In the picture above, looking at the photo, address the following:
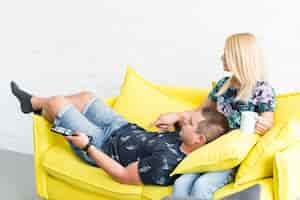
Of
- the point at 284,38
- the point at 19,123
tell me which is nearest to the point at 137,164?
the point at 284,38

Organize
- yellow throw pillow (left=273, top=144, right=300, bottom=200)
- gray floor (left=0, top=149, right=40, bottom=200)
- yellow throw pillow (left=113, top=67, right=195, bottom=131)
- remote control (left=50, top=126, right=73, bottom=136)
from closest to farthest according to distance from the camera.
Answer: yellow throw pillow (left=273, top=144, right=300, bottom=200)
remote control (left=50, top=126, right=73, bottom=136)
yellow throw pillow (left=113, top=67, right=195, bottom=131)
gray floor (left=0, top=149, right=40, bottom=200)

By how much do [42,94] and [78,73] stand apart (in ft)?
1.08

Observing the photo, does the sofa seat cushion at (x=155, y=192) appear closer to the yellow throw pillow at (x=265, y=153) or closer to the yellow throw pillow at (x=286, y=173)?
the yellow throw pillow at (x=265, y=153)

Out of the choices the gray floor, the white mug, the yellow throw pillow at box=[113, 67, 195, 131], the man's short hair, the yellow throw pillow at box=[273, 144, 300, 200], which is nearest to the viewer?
the yellow throw pillow at box=[273, 144, 300, 200]

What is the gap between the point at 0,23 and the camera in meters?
3.93

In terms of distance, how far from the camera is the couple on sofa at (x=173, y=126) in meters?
2.39

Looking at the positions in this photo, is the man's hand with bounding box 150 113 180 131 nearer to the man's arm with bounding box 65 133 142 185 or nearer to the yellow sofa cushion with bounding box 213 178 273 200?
the man's arm with bounding box 65 133 142 185

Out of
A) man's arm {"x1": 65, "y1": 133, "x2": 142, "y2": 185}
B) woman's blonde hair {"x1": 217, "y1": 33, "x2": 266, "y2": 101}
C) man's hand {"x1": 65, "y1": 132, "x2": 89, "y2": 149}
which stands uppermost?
woman's blonde hair {"x1": 217, "y1": 33, "x2": 266, "y2": 101}

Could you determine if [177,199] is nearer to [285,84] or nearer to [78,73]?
[285,84]

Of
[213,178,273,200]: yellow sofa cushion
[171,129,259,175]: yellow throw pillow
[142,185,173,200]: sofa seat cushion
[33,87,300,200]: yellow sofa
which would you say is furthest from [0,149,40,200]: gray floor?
[213,178,273,200]: yellow sofa cushion

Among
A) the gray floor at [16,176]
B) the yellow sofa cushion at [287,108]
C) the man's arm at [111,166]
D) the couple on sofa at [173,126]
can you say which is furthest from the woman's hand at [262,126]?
the gray floor at [16,176]

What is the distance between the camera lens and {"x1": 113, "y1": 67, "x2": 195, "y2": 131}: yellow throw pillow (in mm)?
2938

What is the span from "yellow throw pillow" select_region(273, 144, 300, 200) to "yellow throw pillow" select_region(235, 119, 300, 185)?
0.04 m

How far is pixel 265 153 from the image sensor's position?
2176 millimetres
